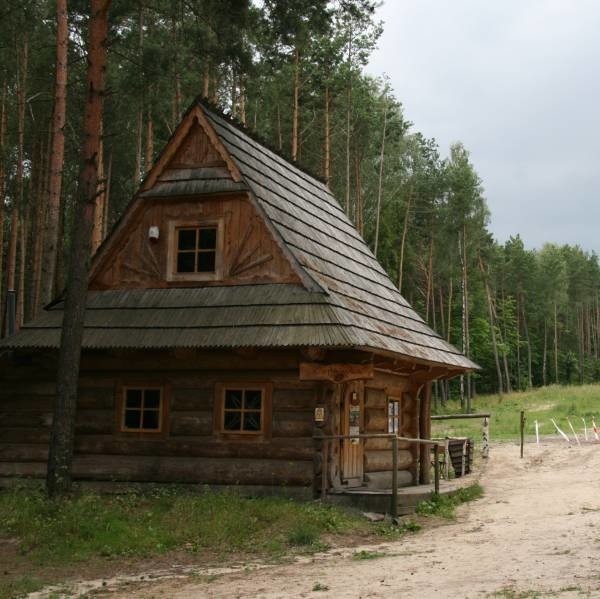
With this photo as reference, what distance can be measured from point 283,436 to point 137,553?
3.28 m

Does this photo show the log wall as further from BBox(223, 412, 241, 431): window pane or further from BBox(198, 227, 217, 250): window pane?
BBox(198, 227, 217, 250): window pane

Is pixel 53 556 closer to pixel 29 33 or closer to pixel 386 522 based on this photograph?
pixel 386 522

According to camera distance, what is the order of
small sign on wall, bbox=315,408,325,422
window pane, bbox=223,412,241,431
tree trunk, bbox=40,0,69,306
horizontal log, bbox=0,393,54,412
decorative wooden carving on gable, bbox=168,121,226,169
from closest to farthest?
small sign on wall, bbox=315,408,325,422 → window pane, bbox=223,412,241,431 → horizontal log, bbox=0,393,54,412 → decorative wooden carving on gable, bbox=168,121,226,169 → tree trunk, bbox=40,0,69,306

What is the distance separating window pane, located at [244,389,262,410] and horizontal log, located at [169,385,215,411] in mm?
576

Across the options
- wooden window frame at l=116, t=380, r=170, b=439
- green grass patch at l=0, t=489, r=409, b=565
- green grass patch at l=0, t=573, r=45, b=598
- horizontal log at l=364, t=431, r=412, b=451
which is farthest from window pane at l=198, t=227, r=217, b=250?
green grass patch at l=0, t=573, r=45, b=598

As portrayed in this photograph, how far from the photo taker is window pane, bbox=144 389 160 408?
42.0ft

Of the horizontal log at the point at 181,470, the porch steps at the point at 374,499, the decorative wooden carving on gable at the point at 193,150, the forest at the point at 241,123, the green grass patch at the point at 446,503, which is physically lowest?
the green grass patch at the point at 446,503

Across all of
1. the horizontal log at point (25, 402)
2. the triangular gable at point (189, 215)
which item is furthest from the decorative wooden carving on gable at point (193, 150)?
the horizontal log at point (25, 402)

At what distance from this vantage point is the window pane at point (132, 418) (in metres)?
12.8

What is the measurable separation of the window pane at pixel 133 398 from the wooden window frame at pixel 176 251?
1993 millimetres

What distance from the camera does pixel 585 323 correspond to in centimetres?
8038

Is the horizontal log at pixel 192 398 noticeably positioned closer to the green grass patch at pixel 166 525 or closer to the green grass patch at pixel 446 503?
the green grass patch at pixel 166 525

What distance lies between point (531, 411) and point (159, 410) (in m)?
30.3

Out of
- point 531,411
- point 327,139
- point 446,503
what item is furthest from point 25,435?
point 531,411
